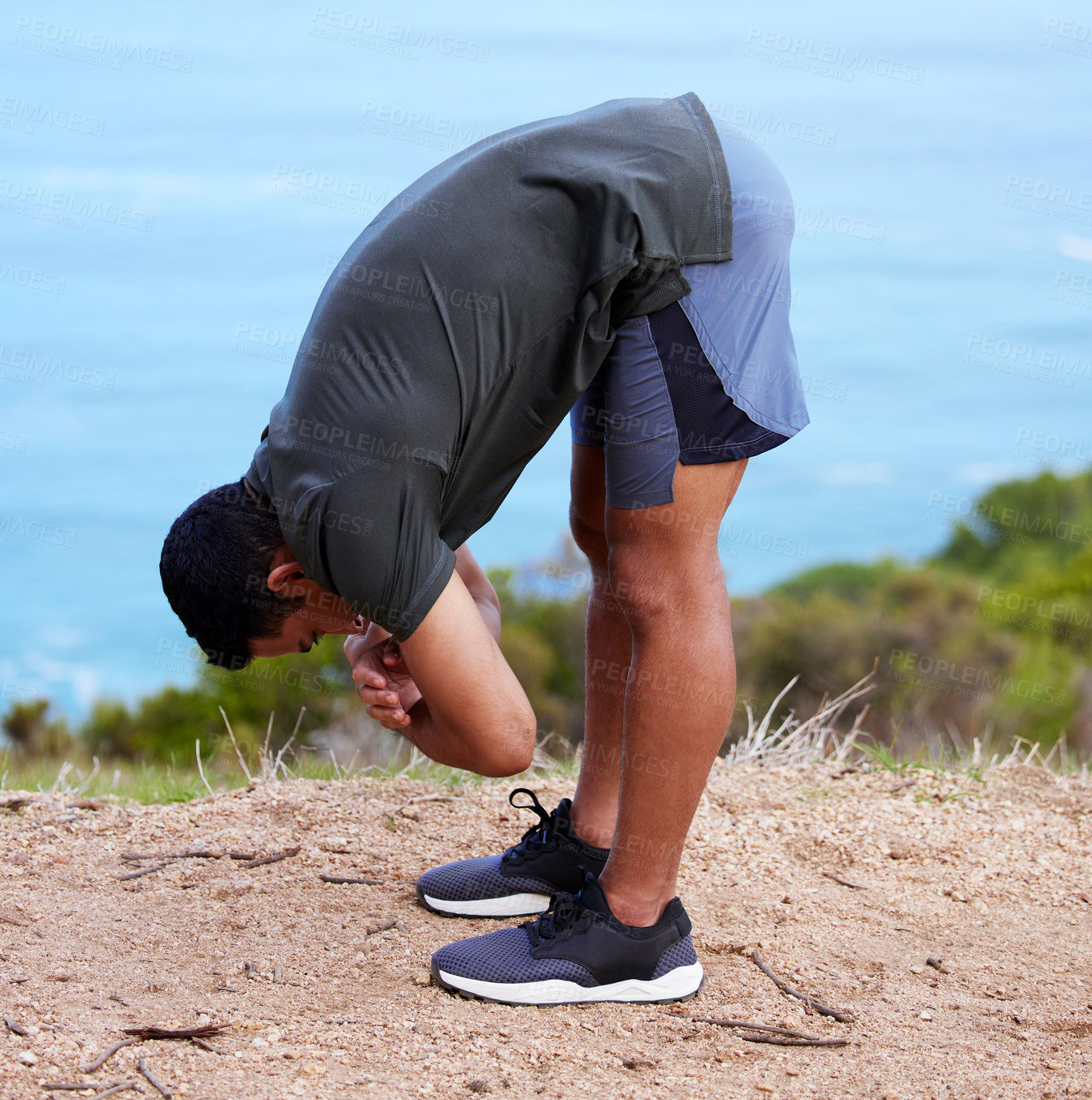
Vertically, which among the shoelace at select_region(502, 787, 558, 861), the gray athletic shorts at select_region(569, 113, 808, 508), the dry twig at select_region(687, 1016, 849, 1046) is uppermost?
the gray athletic shorts at select_region(569, 113, 808, 508)

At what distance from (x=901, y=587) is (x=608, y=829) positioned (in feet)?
59.6

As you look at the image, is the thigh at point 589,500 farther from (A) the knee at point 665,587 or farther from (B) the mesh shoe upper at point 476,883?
(B) the mesh shoe upper at point 476,883

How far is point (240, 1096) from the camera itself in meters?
1.84

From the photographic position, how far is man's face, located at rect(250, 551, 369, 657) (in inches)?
84.4

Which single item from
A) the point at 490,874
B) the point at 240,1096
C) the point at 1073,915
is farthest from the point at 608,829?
the point at 1073,915

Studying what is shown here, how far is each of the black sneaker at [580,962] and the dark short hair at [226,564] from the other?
749mm

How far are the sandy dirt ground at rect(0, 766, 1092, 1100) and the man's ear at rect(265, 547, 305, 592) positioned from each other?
0.78 m

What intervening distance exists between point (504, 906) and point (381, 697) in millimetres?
673

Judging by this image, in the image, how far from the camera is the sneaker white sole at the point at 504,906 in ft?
8.62

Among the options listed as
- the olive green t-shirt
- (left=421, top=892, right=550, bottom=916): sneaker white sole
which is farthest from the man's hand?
(left=421, top=892, right=550, bottom=916): sneaker white sole

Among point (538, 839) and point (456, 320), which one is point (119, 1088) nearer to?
point (538, 839)

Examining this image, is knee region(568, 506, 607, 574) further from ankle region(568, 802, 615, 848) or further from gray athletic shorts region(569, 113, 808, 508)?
ankle region(568, 802, 615, 848)

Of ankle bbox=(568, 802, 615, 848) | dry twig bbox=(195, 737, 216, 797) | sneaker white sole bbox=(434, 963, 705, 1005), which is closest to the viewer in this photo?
sneaker white sole bbox=(434, 963, 705, 1005)

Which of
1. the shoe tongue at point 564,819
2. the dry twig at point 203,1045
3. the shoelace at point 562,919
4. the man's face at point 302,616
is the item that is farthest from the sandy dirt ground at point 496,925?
the man's face at point 302,616
